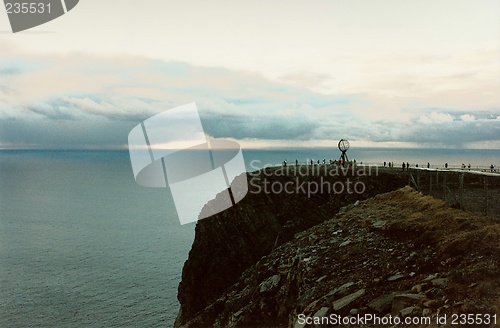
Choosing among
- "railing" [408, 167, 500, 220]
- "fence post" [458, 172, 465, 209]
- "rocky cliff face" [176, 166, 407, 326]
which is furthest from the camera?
"rocky cliff face" [176, 166, 407, 326]

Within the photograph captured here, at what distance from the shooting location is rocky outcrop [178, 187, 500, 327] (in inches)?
389

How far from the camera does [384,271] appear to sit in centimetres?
1292

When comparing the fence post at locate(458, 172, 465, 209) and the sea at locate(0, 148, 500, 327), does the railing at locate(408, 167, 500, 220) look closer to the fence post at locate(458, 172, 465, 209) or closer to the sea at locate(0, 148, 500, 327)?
the fence post at locate(458, 172, 465, 209)

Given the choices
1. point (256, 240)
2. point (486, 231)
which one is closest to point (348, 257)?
point (486, 231)

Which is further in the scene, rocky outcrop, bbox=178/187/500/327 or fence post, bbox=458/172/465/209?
fence post, bbox=458/172/465/209

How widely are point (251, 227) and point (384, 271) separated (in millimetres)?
28157

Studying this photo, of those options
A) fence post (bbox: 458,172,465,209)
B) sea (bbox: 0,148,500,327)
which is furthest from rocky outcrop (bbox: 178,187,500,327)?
sea (bbox: 0,148,500,327)

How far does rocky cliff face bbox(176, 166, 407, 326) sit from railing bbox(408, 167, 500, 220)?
1797 cm

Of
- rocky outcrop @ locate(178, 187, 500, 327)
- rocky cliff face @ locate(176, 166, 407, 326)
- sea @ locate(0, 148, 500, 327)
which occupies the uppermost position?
rocky outcrop @ locate(178, 187, 500, 327)

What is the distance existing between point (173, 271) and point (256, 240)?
34465mm

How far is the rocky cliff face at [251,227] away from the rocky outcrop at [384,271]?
1764 cm

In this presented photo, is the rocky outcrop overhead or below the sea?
overhead

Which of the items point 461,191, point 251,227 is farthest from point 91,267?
point 461,191

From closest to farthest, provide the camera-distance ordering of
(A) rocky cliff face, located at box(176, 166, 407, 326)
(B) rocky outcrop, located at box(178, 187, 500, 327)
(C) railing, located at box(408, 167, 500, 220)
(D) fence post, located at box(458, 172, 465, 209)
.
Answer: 1. (B) rocky outcrop, located at box(178, 187, 500, 327)
2. (C) railing, located at box(408, 167, 500, 220)
3. (D) fence post, located at box(458, 172, 465, 209)
4. (A) rocky cliff face, located at box(176, 166, 407, 326)
